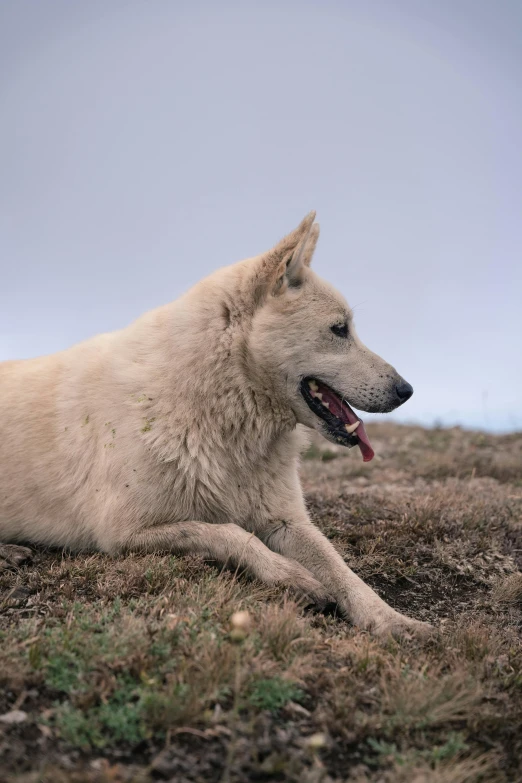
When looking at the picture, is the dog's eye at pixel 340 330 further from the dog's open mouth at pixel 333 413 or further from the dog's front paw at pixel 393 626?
the dog's front paw at pixel 393 626

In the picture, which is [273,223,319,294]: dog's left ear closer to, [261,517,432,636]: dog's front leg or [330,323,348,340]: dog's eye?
[330,323,348,340]: dog's eye

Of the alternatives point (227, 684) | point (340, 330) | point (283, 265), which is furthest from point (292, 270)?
point (227, 684)

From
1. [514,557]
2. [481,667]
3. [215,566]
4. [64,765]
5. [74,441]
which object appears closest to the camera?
[64,765]

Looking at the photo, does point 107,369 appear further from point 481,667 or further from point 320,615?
point 481,667

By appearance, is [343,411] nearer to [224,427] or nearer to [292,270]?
[224,427]

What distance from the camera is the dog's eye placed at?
4.65 metres

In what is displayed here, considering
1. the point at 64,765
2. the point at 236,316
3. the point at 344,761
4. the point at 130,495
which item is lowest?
the point at 64,765

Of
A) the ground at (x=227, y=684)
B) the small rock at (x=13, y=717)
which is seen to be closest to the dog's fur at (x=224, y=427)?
the ground at (x=227, y=684)

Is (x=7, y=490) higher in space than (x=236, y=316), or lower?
lower

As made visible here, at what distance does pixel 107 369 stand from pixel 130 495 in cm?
100

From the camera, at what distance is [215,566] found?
435cm

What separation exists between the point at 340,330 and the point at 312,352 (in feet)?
0.97

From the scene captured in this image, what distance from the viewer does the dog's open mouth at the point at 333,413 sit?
4.61 m

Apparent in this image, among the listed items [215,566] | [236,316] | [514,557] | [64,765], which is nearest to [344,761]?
[64,765]
